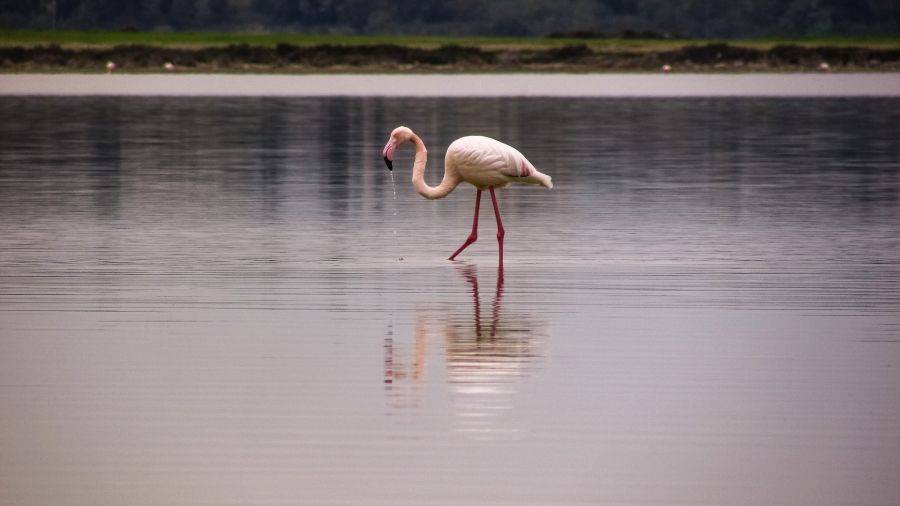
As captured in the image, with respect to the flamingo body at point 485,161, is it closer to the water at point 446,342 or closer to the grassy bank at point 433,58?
the water at point 446,342

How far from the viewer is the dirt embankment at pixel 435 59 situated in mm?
83875

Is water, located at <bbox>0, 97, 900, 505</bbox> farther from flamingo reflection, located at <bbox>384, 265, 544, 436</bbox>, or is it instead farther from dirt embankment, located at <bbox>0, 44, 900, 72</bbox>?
dirt embankment, located at <bbox>0, 44, 900, 72</bbox>

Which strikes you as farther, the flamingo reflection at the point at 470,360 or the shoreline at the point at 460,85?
the shoreline at the point at 460,85

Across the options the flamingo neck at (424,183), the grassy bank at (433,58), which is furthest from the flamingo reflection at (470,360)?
the grassy bank at (433,58)

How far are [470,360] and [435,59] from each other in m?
79.3

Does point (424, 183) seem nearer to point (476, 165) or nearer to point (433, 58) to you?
point (476, 165)

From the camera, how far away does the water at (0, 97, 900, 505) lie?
830 centimetres

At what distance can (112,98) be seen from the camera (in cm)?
5247

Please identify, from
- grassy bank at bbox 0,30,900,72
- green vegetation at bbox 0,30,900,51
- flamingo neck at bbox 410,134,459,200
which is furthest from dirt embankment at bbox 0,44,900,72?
flamingo neck at bbox 410,134,459,200

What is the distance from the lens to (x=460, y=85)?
66812mm

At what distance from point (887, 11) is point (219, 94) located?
99744 mm

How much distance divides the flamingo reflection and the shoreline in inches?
1708

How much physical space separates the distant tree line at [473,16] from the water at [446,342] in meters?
124

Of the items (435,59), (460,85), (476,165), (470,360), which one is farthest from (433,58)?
(470,360)
